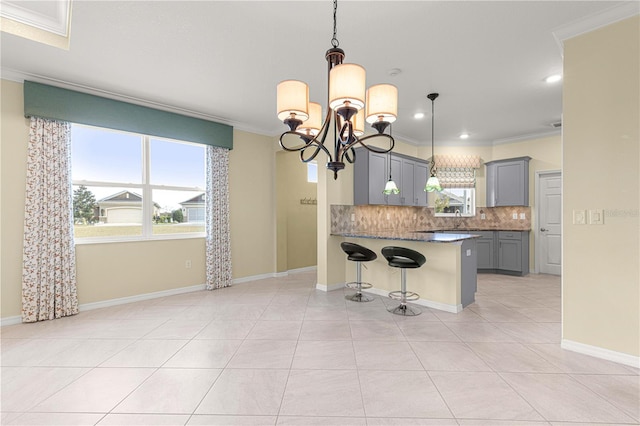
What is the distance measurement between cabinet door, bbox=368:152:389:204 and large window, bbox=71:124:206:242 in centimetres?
292

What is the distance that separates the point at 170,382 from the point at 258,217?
372cm

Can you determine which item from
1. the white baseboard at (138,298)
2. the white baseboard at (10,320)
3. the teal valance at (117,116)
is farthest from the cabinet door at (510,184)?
the white baseboard at (10,320)

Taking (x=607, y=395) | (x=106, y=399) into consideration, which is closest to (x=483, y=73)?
(x=607, y=395)

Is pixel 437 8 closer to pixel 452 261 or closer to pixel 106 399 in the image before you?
pixel 452 261

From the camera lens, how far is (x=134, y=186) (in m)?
4.39

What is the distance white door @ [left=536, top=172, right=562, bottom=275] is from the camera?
5.89 m

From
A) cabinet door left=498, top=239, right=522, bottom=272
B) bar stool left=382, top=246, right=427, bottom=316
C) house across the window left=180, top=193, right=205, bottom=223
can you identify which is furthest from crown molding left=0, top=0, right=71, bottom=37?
cabinet door left=498, top=239, right=522, bottom=272

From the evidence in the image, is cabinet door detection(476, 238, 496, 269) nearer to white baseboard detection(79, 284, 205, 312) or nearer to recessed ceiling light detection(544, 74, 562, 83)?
recessed ceiling light detection(544, 74, 562, 83)

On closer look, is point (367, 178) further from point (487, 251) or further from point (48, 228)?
point (48, 228)

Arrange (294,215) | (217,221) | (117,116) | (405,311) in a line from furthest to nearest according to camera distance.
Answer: (294,215)
(217,221)
(117,116)
(405,311)

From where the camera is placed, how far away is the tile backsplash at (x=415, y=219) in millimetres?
5301

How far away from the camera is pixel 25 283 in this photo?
3.45 meters

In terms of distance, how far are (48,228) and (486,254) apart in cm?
731

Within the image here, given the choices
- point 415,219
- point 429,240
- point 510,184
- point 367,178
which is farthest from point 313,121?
point 510,184
